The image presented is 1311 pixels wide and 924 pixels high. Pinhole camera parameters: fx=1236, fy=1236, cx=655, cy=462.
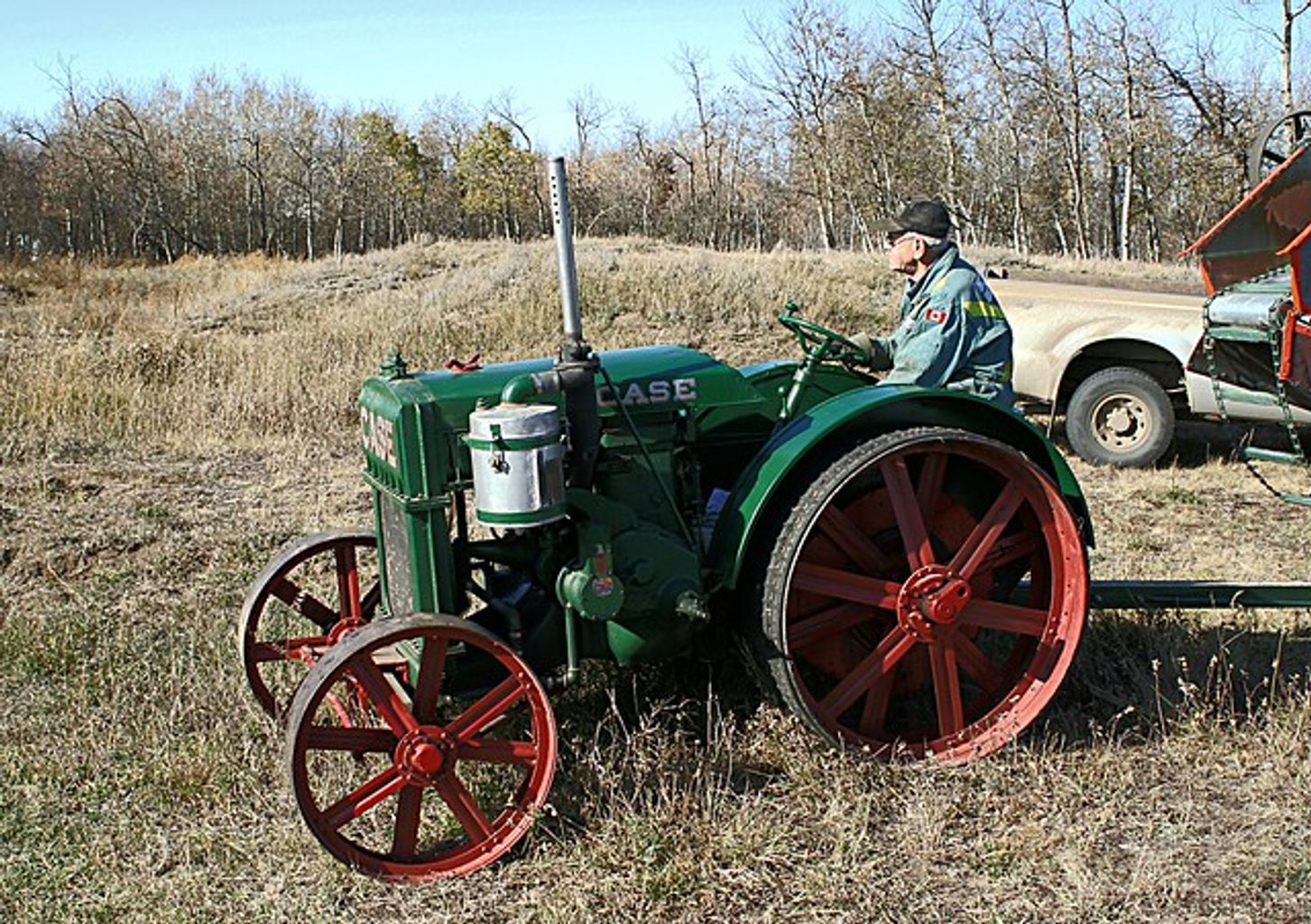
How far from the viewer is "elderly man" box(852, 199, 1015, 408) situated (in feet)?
13.8

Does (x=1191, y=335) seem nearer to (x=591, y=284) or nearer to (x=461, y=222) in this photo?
(x=591, y=284)

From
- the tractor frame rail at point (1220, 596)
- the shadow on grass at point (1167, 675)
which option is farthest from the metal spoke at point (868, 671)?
the tractor frame rail at point (1220, 596)

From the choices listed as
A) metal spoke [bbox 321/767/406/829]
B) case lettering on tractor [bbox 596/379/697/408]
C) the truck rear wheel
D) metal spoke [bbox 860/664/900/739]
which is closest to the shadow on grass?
the truck rear wheel

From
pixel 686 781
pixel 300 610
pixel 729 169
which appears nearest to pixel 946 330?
pixel 686 781

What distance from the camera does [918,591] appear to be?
372 cm

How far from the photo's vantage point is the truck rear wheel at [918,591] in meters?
3.62

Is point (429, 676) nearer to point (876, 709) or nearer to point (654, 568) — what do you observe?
point (654, 568)

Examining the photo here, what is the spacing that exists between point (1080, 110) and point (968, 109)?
435 centimetres

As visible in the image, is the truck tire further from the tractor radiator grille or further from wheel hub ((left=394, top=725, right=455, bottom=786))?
wheel hub ((left=394, top=725, right=455, bottom=786))

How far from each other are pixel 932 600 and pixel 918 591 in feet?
0.16

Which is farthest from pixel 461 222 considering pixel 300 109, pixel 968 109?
pixel 968 109

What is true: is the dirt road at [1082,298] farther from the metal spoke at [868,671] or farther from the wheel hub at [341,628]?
the wheel hub at [341,628]

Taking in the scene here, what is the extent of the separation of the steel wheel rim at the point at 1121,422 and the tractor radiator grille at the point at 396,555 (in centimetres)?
631

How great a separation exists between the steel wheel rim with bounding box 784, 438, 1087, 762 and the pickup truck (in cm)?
513
